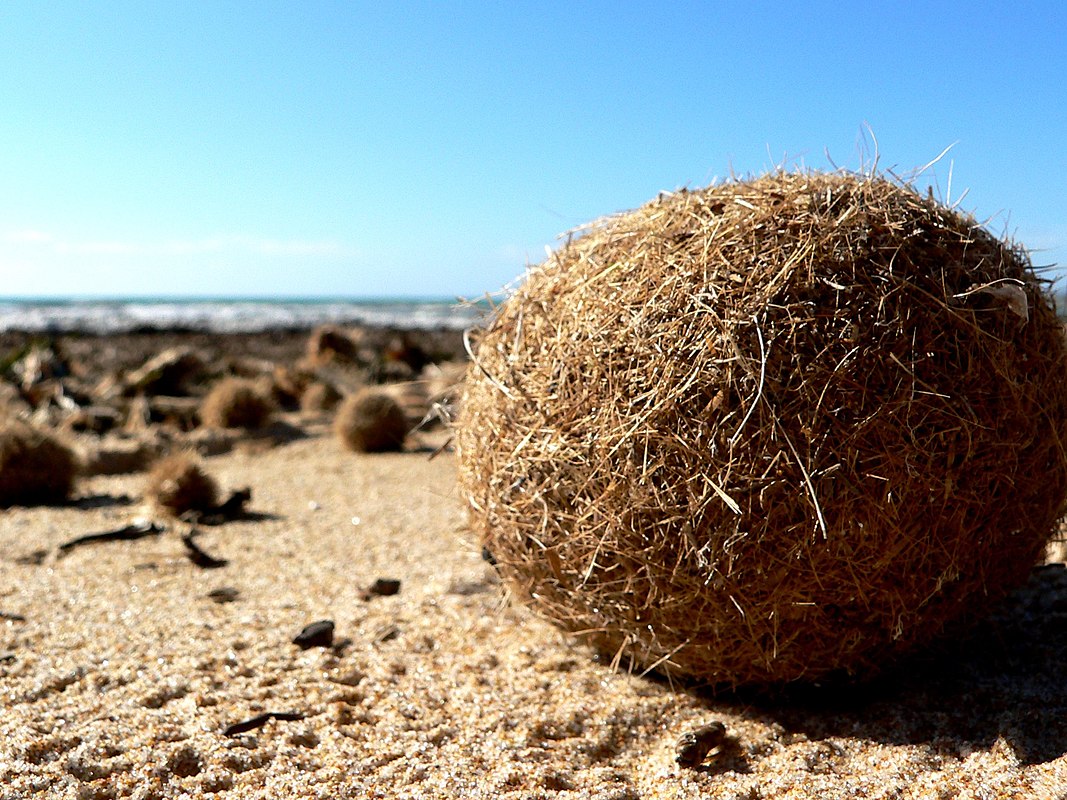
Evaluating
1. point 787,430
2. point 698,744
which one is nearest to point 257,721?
point 698,744

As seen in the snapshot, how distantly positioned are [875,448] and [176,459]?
5722 millimetres

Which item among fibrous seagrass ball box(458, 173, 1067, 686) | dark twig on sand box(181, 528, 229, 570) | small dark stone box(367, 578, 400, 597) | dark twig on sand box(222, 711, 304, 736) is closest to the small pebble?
small dark stone box(367, 578, 400, 597)

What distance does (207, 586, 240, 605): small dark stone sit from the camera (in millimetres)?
4676

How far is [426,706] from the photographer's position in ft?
11.0

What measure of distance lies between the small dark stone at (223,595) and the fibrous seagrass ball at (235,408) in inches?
247

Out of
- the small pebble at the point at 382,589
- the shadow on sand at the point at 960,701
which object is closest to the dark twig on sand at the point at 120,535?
the small pebble at the point at 382,589

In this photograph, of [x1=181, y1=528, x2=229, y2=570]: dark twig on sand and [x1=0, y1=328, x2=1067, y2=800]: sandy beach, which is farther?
[x1=181, y1=528, x2=229, y2=570]: dark twig on sand

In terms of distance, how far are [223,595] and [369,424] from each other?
16.3 ft

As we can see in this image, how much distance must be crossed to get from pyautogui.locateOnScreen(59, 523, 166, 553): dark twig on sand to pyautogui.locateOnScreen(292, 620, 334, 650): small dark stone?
8.66 ft

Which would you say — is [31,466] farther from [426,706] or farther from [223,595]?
[426,706]

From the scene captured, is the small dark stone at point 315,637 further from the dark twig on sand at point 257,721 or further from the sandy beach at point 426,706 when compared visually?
the dark twig on sand at point 257,721

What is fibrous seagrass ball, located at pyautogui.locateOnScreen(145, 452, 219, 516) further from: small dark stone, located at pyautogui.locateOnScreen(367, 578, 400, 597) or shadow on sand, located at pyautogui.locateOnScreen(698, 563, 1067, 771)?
shadow on sand, located at pyautogui.locateOnScreen(698, 563, 1067, 771)

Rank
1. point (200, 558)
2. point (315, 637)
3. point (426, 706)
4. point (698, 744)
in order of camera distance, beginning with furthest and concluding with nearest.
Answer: point (200, 558), point (315, 637), point (426, 706), point (698, 744)

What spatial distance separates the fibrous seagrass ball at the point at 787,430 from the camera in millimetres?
2738
